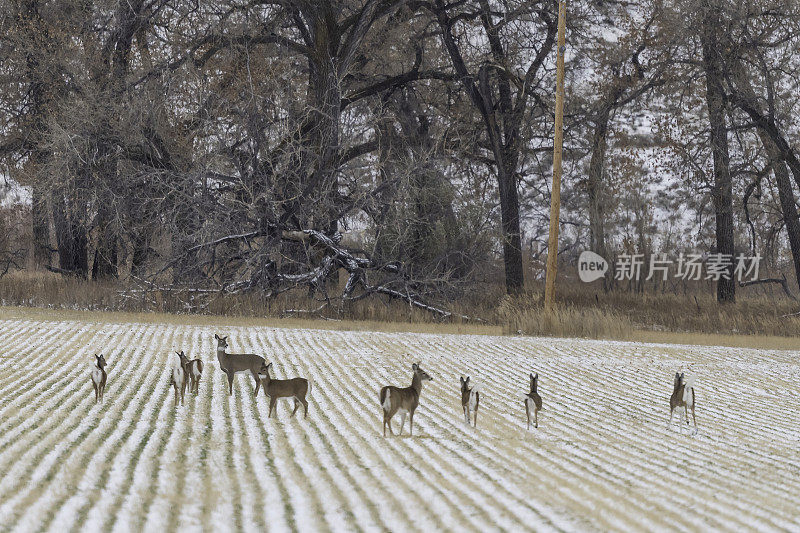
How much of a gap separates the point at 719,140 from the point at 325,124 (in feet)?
35.6

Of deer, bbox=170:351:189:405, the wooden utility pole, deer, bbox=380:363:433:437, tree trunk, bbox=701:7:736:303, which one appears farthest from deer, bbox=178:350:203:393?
tree trunk, bbox=701:7:736:303

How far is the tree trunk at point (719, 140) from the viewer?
23.2 m

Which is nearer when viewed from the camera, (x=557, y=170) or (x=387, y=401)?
(x=387, y=401)

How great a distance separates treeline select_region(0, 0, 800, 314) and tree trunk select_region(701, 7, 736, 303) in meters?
0.07

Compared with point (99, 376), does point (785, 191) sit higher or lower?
higher

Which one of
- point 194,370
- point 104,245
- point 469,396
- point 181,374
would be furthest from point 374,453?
point 104,245

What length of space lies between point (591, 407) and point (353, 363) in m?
3.05

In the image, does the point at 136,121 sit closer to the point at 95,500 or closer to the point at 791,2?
the point at 791,2

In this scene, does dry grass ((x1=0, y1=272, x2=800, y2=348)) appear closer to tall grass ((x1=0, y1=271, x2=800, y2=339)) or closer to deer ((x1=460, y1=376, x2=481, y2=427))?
tall grass ((x1=0, y1=271, x2=800, y2=339))

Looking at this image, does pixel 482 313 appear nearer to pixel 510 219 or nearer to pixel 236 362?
pixel 510 219

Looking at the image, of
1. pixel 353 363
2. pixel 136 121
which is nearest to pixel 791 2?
pixel 136 121

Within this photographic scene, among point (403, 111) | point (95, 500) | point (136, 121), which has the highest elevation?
point (403, 111)

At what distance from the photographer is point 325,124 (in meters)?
22.1

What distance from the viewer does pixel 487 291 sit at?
2327 cm
